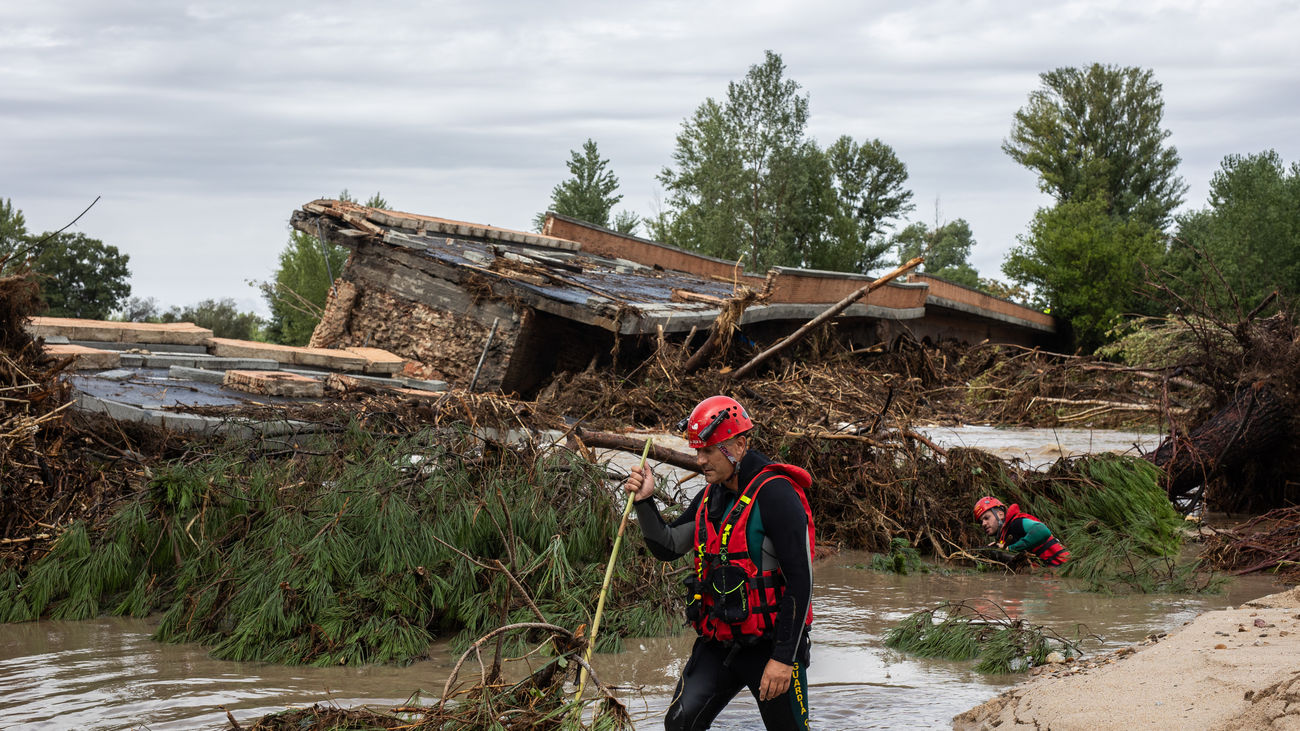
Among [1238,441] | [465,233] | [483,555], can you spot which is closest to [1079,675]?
[483,555]

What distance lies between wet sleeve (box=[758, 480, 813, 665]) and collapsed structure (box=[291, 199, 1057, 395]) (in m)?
9.94

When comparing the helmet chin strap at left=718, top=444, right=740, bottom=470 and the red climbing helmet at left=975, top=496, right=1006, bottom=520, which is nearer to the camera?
the helmet chin strap at left=718, top=444, right=740, bottom=470

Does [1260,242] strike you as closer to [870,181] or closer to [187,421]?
[870,181]

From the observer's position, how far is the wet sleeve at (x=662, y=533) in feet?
14.2

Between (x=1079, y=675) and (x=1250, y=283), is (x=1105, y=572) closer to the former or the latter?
(x=1079, y=675)

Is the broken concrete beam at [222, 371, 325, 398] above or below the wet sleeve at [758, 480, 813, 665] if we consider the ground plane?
above

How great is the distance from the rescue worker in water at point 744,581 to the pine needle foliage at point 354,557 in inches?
99.4

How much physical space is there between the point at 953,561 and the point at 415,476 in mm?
5069

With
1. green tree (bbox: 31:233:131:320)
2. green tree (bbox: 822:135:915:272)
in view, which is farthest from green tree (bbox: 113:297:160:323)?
green tree (bbox: 822:135:915:272)

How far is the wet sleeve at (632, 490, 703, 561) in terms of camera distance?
4.33 meters

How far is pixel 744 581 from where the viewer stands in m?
3.95

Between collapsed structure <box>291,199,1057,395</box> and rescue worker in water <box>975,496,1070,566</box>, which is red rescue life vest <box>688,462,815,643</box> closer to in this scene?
rescue worker in water <box>975,496,1070,566</box>

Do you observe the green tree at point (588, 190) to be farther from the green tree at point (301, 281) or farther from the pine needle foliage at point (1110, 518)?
the pine needle foliage at point (1110, 518)

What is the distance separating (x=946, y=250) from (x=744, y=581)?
83.1 meters
